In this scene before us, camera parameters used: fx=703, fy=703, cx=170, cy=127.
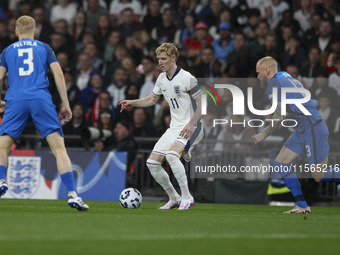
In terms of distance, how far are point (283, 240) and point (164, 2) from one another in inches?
544

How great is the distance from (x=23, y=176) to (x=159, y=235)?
8.39 meters

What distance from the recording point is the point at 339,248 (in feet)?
17.7

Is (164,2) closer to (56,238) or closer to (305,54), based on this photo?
(305,54)

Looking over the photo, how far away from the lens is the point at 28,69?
873cm

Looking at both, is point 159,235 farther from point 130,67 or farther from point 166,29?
point 166,29

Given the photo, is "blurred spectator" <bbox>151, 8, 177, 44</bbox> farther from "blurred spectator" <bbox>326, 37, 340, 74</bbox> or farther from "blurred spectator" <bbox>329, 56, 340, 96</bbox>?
"blurred spectator" <bbox>329, 56, 340, 96</bbox>

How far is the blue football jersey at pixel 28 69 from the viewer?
865 centimetres

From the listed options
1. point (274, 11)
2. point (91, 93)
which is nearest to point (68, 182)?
point (91, 93)

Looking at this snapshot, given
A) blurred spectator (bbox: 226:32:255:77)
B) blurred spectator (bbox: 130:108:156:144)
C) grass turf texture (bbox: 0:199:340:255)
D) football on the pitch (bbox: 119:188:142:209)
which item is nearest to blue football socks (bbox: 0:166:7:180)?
grass turf texture (bbox: 0:199:340:255)

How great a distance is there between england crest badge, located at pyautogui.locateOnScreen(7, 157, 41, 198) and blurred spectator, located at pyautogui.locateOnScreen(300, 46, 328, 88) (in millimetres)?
6045

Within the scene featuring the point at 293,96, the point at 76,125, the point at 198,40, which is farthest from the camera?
the point at 198,40

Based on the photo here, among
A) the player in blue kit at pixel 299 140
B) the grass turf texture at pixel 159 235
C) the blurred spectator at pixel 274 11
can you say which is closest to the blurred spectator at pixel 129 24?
the blurred spectator at pixel 274 11

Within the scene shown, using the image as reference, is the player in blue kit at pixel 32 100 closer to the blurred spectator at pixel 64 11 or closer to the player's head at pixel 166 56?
the player's head at pixel 166 56

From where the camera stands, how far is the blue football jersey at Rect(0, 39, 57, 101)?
28.4ft
